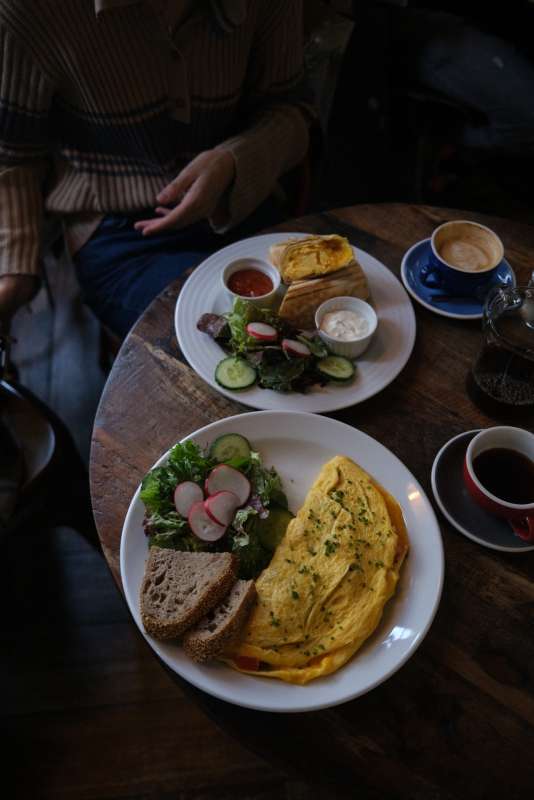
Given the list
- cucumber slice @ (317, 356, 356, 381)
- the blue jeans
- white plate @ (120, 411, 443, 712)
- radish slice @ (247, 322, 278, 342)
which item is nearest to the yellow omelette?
white plate @ (120, 411, 443, 712)

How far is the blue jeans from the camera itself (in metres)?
2.13

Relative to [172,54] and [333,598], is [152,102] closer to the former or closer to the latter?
[172,54]

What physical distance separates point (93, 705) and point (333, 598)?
142 cm

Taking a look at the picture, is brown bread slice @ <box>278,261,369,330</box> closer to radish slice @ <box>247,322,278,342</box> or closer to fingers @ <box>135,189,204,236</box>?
radish slice @ <box>247,322,278,342</box>

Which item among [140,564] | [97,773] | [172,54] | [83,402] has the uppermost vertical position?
[172,54]

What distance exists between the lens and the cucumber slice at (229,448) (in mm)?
1518

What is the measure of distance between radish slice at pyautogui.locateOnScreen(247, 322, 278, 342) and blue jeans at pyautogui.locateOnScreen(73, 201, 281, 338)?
0.50m

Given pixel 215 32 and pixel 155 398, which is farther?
pixel 215 32

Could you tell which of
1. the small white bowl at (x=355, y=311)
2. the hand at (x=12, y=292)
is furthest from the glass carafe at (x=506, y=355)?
the hand at (x=12, y=292)

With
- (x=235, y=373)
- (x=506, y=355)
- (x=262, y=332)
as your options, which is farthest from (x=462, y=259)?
(x=235, y=373)

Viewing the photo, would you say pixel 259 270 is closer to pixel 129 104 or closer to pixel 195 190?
pixel 195 190

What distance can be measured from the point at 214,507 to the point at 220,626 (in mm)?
253

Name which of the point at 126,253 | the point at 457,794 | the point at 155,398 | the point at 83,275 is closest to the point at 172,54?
the point at 126,253

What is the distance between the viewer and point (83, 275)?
224cm
